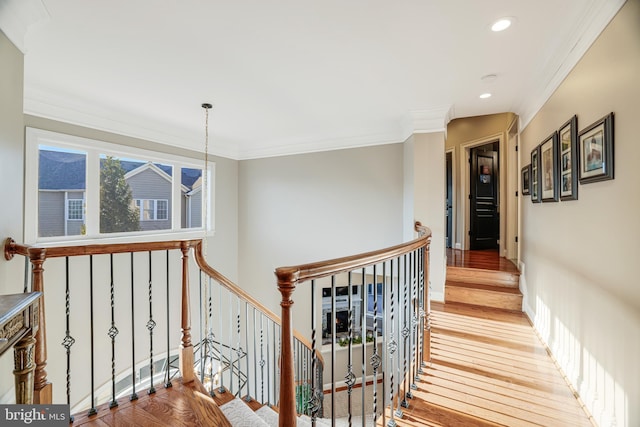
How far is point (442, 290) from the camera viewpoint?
3660mm

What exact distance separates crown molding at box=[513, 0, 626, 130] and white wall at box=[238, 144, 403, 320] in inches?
72.0

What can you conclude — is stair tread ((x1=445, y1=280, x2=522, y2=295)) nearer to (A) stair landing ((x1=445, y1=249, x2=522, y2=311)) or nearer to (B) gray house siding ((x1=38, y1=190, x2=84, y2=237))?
(A) stair landing ((x1=445, y1=249, x2=522, y2=311))

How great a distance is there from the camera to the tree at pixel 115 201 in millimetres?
3748

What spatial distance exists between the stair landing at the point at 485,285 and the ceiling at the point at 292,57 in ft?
6.55

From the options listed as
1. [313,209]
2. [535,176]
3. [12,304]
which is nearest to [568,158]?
[535,176]

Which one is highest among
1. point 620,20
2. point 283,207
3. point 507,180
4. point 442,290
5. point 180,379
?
point 620,20

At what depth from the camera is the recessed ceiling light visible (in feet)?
6.41

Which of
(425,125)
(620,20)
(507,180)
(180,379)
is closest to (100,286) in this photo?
(180,379)

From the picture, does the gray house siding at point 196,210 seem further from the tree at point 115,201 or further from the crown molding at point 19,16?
the crown molding at point 19,16

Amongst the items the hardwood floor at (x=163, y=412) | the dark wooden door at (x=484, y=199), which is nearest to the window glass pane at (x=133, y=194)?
the hardwood floor at (x=163, y=412)

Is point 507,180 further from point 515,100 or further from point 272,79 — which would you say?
point 272,79

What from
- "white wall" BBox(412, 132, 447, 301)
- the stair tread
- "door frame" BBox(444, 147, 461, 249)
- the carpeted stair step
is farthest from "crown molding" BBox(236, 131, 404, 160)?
the carpeted stair step

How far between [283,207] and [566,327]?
13.7 ft

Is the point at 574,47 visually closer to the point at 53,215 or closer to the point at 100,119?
the point at 100,119
